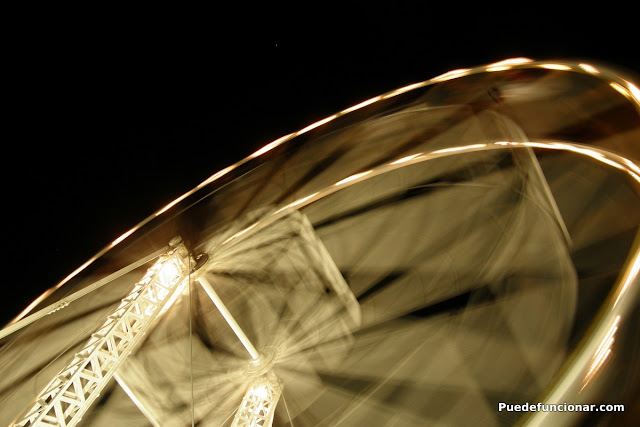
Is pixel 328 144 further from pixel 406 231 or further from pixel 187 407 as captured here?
pixel 187 407

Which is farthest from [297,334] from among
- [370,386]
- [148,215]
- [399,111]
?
[399,111]

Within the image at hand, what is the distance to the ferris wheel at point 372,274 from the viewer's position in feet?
9.32

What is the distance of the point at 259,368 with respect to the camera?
13.9ft

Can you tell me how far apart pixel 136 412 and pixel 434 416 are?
2.98 meters

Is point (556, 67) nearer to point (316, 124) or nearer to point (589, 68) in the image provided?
point (589, 68)

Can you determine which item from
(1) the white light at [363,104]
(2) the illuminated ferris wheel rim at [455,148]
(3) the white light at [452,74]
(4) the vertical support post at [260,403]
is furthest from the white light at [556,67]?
(4) the vertical support post at [260,403]

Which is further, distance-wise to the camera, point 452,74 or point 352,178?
point 352,178

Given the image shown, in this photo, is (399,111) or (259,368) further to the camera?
(259,368)

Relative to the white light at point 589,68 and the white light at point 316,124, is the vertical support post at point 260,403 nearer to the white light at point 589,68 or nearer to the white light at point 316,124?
the white light at point 316,124

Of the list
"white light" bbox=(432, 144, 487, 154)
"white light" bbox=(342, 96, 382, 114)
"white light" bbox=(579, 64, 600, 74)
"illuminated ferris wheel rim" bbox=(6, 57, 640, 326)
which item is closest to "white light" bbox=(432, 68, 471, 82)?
"illuminated ferris wheel rim" bbox=(6, 57, 640, 326)

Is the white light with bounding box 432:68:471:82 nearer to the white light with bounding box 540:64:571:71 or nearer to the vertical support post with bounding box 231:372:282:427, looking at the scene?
the white light with bounding box 540:64:571:71

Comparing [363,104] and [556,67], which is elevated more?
[363,104]

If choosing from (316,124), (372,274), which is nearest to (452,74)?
(316,124)

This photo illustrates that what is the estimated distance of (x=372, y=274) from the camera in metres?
4.36
